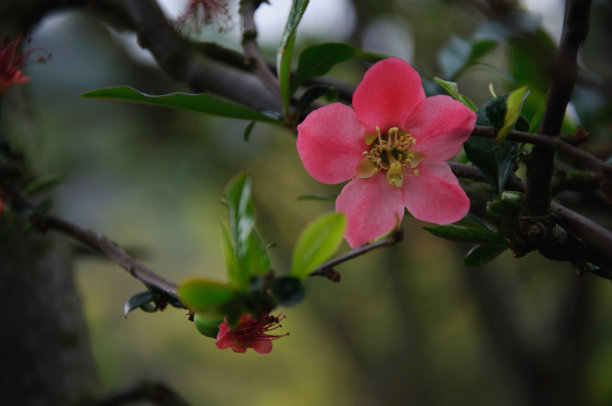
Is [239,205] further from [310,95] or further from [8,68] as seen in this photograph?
[8,68]

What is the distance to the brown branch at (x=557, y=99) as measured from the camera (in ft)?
A: 0.87

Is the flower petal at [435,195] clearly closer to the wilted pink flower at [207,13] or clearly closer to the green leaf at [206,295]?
the green leaf at [206,295]

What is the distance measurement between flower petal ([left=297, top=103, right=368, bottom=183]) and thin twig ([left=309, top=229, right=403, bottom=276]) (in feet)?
0.40

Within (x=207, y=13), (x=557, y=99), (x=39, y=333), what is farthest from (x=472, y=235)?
(x=39, y=333)

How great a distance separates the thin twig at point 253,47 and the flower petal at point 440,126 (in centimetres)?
16

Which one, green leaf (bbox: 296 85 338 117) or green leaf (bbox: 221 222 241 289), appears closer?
green leaf (bbox: 221 222 241 289)

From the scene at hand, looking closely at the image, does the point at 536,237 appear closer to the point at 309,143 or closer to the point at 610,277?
the point at 610,277

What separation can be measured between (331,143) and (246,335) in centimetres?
17

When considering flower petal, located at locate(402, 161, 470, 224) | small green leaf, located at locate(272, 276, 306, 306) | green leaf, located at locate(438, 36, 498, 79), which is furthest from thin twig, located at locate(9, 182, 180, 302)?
green leaf, located at locate(438, 36, 498, 79)

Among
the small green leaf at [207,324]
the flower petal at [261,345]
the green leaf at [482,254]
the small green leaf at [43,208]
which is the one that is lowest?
the small green leaf at [43,208]

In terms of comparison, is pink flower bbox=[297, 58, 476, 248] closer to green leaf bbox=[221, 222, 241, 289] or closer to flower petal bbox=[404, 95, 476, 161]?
flower petal bbox=[404, 95, 476, 161]

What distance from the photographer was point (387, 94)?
41 cm

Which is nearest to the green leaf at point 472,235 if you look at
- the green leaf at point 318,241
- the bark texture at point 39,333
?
the green leaf at point 318,241

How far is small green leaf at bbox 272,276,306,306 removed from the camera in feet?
0.97
